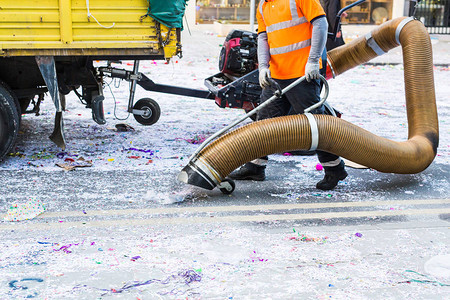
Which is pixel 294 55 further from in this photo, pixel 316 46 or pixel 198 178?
pixel 198 178

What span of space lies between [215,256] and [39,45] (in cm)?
300

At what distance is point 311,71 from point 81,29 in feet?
7.57

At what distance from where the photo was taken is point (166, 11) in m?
5.86

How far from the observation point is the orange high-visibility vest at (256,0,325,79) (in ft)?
16.7

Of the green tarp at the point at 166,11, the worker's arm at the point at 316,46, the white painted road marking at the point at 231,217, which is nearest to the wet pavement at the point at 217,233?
the white painted road marking at the point at 231,217

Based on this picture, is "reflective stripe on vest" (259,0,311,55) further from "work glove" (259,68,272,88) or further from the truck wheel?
the truck wheel

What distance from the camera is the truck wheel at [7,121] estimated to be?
5.81m

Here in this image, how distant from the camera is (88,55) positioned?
5.94 m

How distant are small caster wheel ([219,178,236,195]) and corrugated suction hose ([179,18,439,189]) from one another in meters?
0.15

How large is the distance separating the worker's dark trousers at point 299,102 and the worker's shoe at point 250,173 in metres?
0.46

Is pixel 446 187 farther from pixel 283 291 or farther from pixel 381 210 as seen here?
pixel 283 291

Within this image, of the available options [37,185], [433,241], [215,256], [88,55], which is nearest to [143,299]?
[215,256]

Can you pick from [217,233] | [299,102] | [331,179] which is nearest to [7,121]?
[217,233]

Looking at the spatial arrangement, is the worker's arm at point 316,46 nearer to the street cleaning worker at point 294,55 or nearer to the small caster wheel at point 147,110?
the street cleaning worker at point 294,55
